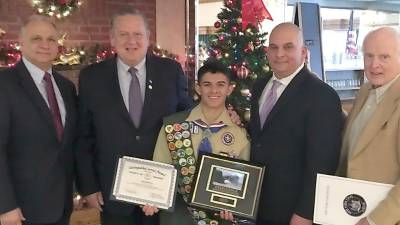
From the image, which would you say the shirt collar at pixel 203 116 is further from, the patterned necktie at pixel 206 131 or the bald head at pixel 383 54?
the bald head at pixel 383 54

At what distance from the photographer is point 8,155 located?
2201 millimetres

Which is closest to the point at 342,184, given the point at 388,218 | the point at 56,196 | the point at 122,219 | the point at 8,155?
the point at 388,218

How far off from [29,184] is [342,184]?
145cm

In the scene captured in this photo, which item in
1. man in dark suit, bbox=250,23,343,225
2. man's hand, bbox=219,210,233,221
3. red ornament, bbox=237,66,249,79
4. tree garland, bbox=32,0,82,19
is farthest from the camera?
tree garland, bbox=32,0,82,19

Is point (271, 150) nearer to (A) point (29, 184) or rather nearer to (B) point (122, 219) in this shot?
(B) point (122, 219)

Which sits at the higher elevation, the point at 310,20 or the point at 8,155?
the point at 310,20

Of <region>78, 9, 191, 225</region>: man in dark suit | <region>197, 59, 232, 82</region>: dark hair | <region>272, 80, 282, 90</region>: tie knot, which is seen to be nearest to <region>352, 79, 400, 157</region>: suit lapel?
<region>272, 80, 282, 90</region>: tie knot

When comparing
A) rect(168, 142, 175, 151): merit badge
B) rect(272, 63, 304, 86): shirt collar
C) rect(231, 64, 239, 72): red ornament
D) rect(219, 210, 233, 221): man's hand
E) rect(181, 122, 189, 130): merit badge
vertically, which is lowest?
rect(219, 210, 233, 221): man's hand

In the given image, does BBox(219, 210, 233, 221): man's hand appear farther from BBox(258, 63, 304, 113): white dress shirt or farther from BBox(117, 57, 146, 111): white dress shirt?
BBox(117, 57, 146, 111): white dress shirt

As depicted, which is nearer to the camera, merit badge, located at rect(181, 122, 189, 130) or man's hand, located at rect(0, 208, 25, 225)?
man's hand, located at rect(0, 208, 25, 225)

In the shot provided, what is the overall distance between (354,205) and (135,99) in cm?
119

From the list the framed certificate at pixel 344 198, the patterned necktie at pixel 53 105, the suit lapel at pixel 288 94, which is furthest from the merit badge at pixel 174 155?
the framed certificate at pixel 344 198

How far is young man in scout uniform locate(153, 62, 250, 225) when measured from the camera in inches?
89.8

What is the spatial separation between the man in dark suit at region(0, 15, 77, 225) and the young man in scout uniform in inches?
19.5
